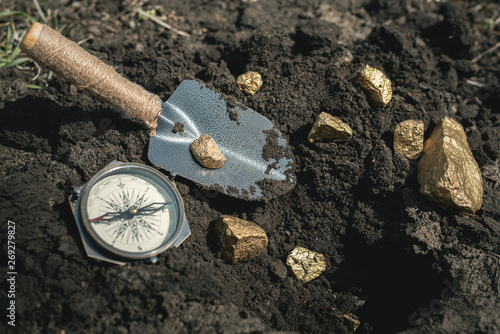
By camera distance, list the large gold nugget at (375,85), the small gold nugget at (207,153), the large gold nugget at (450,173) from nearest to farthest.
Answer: the large gold nugget at (450,173), the small gold nugget at (207,153), the large gold nugget at (375,85)

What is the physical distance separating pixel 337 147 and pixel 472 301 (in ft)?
3.66

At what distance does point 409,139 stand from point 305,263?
1.00 meters

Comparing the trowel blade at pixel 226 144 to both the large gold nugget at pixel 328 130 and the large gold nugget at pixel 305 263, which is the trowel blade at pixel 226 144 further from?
the large gold nugget at pixel 305 263

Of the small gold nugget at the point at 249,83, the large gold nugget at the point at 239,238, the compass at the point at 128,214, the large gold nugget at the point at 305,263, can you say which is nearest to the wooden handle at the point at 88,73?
the compass at the point at 128,214

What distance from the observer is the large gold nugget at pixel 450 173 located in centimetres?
228

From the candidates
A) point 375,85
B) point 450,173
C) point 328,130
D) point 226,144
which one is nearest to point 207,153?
point 226,144

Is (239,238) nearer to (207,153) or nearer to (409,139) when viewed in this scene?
(207,153)

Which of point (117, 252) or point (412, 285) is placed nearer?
point (117, 252)

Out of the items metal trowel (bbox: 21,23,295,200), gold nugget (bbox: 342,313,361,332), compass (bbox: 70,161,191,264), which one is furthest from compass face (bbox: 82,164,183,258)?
gold nugget (bbox: 342,313,361,332)

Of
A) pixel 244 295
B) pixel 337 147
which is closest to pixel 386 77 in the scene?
pixel 337 147

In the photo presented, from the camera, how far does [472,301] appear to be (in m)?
2.05

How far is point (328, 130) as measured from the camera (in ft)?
8.30

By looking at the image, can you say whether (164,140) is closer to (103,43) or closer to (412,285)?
(103,43)

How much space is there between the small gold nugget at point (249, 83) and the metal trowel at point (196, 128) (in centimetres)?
18
